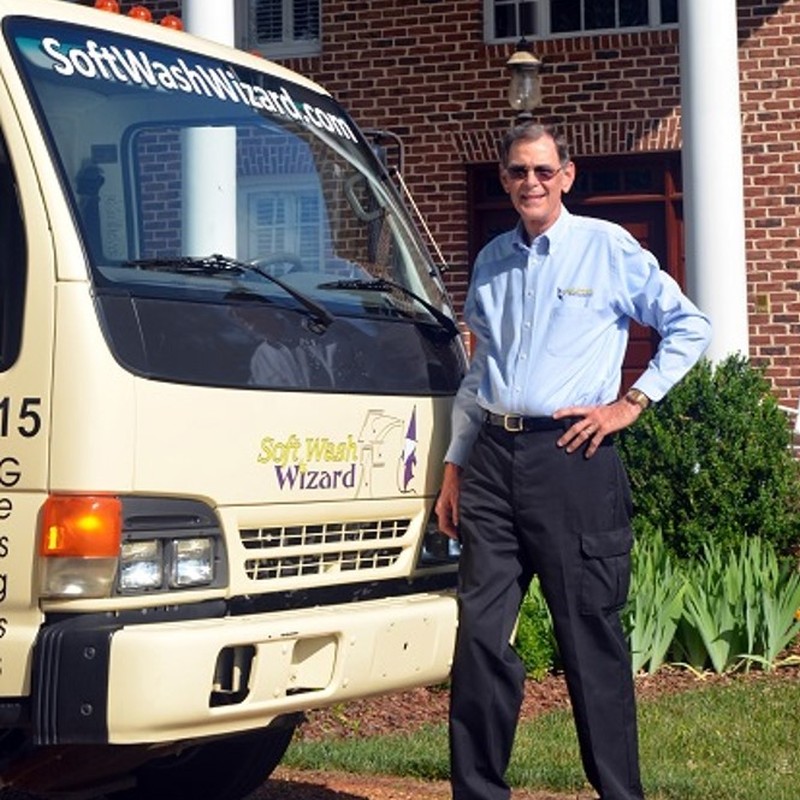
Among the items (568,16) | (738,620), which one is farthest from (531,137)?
(568,16)

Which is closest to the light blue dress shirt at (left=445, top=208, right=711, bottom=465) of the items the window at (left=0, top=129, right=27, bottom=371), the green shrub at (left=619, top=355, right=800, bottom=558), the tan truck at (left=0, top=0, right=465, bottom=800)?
the tan truck at (left=0, top=0, right=465, bottom=800)

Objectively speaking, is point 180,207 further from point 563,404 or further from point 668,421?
point 668,421

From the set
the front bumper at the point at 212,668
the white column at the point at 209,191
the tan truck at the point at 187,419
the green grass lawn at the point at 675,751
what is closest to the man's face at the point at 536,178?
the tan truck at the point at 187,419

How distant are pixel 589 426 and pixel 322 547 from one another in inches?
32.9

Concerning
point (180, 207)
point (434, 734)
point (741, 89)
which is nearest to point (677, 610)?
point (434, 734)

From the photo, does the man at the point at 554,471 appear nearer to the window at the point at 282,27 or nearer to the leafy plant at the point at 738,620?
the leafy plant at the point at 738,620

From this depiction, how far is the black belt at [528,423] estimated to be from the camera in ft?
19.8

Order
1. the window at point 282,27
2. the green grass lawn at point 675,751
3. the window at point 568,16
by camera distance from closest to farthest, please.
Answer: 1. the green grass lawn at point 675,751
2. the window at point 568,16
3. the window at point 282,27

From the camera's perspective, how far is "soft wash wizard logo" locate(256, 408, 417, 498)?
571 cm

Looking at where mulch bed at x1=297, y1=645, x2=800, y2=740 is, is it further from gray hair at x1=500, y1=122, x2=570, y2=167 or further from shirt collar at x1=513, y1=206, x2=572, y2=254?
gray hair at x1=500, y1=122, x2=570, y2=167

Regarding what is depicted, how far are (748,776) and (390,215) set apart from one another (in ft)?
7.51

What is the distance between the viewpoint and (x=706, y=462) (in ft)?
36.8

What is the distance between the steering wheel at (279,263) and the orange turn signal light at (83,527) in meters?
1.16

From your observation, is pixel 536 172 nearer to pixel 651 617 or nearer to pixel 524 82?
pixel 651 617
